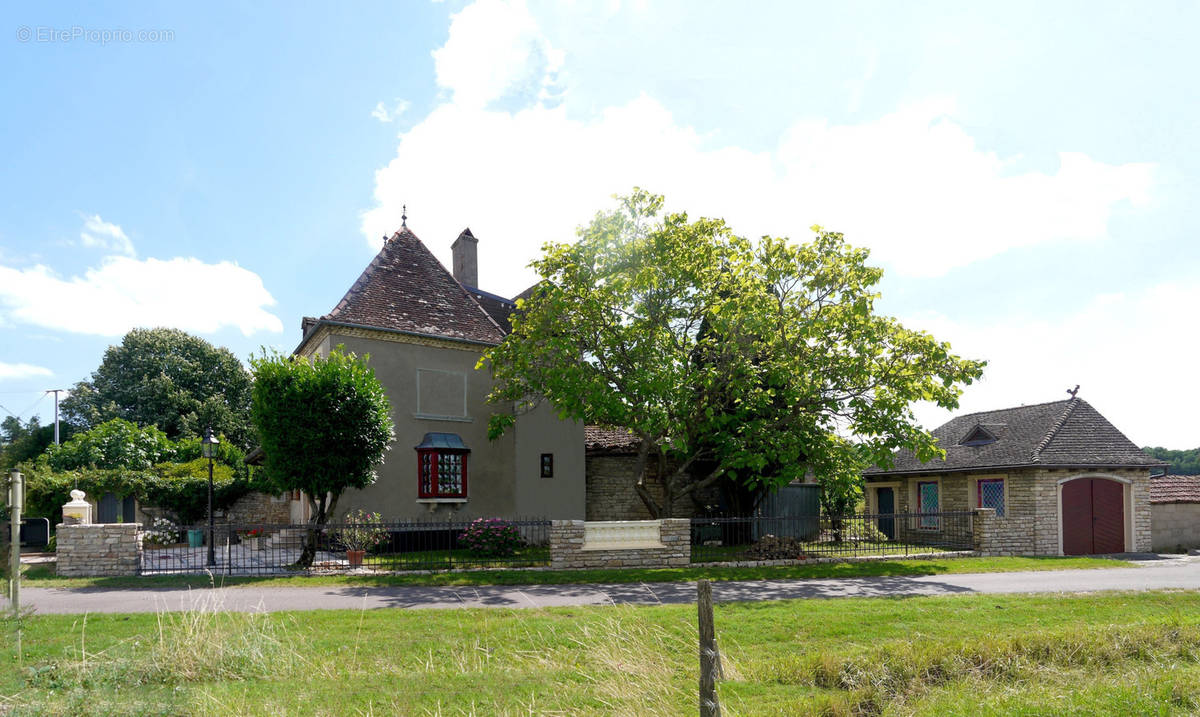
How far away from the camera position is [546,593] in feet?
45.1

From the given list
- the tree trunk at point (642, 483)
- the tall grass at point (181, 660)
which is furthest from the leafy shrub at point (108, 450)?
the tall grass at point (181, 660)

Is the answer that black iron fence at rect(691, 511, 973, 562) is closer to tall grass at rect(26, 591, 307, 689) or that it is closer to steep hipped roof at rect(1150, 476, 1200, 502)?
steep hipped roof at rect(1150, 476, 1200, 502)

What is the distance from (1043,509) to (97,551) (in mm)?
26051

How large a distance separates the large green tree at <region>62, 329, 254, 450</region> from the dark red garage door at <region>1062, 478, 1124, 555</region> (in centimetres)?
4213

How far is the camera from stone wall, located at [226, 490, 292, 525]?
92.7 feet

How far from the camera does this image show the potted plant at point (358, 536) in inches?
698

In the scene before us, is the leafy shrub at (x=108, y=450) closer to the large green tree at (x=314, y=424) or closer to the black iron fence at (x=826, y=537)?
the large green tree at (x=314, y=424)

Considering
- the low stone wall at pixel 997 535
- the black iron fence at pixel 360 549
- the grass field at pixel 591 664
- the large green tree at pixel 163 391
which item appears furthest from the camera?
the large green tree at pixel 163 391

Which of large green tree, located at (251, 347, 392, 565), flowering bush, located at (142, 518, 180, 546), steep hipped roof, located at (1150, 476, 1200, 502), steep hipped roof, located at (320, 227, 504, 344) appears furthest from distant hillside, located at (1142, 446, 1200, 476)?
flowering bush, located at (142, 518, 180, 546)

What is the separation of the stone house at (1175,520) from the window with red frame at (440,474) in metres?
23.5

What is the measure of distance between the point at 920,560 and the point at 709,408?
7.18m

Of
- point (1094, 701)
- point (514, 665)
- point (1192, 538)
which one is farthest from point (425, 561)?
point (1192, 538)

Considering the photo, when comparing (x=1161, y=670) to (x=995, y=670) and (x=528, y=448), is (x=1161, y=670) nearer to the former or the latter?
(x=995, y=670)

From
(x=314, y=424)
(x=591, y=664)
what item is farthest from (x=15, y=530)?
(x=314, y=424)
